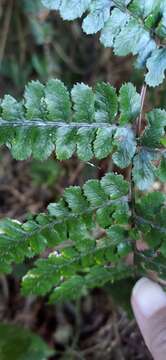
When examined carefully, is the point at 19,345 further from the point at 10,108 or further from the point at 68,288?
the point at 10,108

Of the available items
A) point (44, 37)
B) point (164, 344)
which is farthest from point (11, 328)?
point (44, 37)

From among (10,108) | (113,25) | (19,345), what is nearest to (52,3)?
(113,25)

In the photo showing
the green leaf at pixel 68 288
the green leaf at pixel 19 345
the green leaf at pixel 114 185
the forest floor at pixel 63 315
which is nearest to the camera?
the green leaf at pixel 114 185

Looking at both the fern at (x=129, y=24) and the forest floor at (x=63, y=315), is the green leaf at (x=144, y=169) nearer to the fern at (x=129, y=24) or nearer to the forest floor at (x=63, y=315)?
the fern at (x=129, y=24)

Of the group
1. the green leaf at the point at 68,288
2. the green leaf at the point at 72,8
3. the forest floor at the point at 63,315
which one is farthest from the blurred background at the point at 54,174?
the green leaf at the point at 72,8

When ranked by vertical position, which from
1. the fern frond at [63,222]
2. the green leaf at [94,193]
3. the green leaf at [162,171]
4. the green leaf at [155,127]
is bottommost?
the fern frond at [63,222]

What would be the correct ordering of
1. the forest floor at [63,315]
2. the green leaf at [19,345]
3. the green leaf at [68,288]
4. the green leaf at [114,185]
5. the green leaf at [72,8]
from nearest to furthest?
1. the green leaf at [72,8]
2. the green leaf at [114,185]
3. the green leaf at [68,288]
4. the green leaf at [19,345]
5. the forest floor at [63,315]

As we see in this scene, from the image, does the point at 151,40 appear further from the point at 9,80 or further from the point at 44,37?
the point at 9,80
